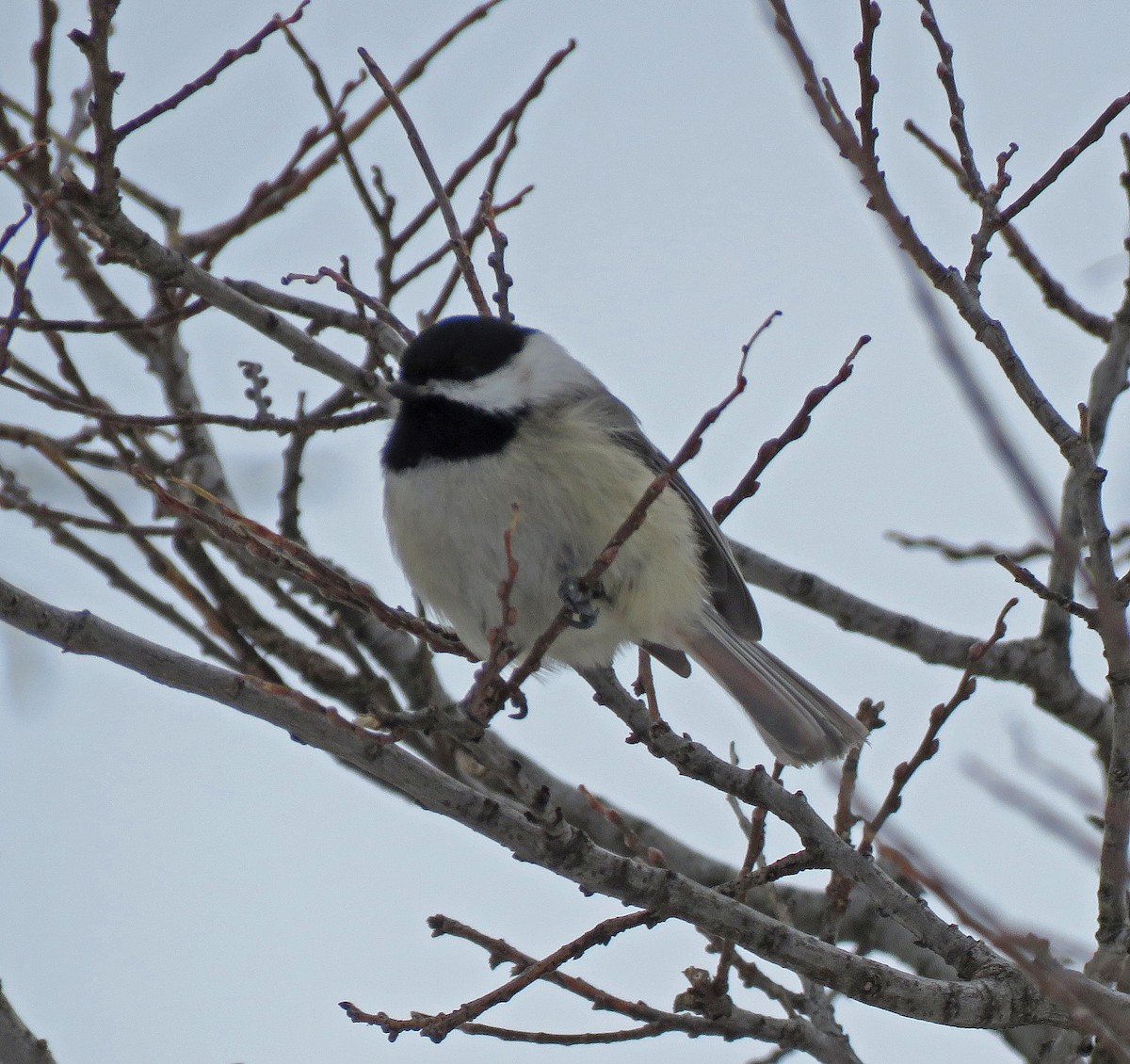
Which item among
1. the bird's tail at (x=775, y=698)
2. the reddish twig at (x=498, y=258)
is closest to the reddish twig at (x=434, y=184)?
the reddish twig at (x=498, y=258)

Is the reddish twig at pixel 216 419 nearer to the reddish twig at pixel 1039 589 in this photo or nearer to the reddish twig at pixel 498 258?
the reddish twig at pixel 498 258

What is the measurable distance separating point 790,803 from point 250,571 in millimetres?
1718

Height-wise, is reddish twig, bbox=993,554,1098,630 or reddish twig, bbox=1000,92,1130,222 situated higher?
reddish twig, bbox=1000,92,1130,222

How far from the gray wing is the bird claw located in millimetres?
526

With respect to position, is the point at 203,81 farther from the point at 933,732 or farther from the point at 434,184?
the point at 933,732

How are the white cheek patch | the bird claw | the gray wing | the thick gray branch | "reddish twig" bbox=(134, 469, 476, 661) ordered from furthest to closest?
the gray wing
the white cheek patch
the bird claw
"reddish twig" bbox=(134, 469, 476, 661)
the thick gray branch

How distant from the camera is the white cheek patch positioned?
3.08 meters

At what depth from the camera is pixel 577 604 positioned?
2.35 metres

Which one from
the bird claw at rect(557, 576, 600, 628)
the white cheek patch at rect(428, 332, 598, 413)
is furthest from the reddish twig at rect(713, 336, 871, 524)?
the white cheek patch at rect(428, 332, 598, 413)

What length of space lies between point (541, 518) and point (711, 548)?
0.73m

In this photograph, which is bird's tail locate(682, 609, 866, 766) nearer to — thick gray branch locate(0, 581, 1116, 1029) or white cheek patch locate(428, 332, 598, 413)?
white cheek patch locate(428, 332, 598, 413)

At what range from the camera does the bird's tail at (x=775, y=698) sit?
3.11 metres

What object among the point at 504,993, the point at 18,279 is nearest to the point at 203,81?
the point at 18,279

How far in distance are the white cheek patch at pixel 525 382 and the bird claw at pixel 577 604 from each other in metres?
0.47
